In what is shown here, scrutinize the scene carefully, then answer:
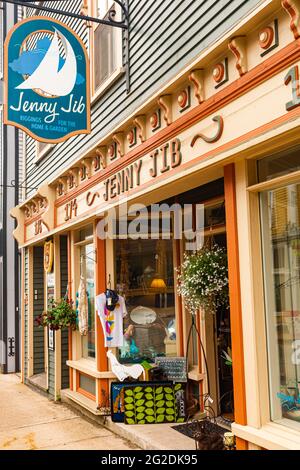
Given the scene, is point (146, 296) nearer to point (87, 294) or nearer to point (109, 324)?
point (109, 324)

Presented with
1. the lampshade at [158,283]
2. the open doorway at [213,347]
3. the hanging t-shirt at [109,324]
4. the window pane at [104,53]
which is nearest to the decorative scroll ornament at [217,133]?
the open doorway at [213,347]

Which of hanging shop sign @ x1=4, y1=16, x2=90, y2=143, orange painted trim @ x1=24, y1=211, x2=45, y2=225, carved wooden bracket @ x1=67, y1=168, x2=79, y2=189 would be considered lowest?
orange painted trim @ x1=24, y1=211, x2=45, y2=225

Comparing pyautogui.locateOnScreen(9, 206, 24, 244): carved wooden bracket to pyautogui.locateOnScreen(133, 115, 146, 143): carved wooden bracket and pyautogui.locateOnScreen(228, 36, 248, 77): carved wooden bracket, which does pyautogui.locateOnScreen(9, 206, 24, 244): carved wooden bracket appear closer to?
pyautogui.locateOnScreen(133, 115, 146, 143): carved wooden bracket

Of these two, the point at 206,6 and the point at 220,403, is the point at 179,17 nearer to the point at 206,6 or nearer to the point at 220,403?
the point at 206,6

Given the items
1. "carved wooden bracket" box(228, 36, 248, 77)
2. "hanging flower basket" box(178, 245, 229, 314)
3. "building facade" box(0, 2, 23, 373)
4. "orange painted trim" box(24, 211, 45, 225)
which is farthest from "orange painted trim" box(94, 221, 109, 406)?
"building facade" box(0, 2, 23, 373)

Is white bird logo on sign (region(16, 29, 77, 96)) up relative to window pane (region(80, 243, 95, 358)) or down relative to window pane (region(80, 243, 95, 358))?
up

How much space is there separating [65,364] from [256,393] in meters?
5.96

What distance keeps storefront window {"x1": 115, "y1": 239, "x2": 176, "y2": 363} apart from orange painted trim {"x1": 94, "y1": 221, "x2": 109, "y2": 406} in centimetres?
24

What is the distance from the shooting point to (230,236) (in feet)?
15.0

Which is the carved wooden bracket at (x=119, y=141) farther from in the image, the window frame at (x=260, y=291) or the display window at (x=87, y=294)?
the window frame at (x=260, y=291)

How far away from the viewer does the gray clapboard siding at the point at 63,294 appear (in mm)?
9453

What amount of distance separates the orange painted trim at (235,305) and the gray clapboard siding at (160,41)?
1.46m

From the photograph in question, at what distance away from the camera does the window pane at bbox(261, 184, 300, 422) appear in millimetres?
4242
